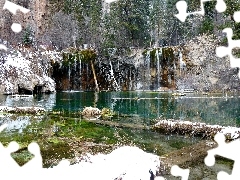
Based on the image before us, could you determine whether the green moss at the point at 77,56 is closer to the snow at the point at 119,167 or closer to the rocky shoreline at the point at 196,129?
the rocky shoreline at the point at 196,129

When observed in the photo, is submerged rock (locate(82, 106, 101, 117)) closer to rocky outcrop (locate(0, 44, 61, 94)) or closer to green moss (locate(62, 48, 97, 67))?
rocky outcrop (locate(0, 44, 61, 94))

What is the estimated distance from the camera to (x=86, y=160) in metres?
8.20

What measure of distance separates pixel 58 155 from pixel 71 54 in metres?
33.7

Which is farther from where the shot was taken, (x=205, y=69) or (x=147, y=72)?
(x=147, y=72)

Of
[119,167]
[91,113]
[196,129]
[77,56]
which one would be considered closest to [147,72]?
[77,56]

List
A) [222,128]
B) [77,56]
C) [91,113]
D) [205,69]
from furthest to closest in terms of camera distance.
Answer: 1. [205,69]
2. [77,56]
3. [91,113]
4. [222,128]

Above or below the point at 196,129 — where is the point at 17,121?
above

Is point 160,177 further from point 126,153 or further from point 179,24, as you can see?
point 179,24

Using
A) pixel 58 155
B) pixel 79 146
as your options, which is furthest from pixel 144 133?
pixel 58 155

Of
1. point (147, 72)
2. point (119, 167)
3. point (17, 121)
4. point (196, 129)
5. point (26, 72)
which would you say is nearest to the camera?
point (119, 167)

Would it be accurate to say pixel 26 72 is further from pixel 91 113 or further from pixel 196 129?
pixel 196 129

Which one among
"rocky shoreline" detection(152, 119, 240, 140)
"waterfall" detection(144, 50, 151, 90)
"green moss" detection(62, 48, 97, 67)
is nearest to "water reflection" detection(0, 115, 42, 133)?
"rocky shoreline" detection(152, 119, 240, 140)

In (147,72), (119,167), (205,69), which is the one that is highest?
(205,69)

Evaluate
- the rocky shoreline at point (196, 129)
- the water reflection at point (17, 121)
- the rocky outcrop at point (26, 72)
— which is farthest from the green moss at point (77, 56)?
the rocky shoreline at point (196, 129)
